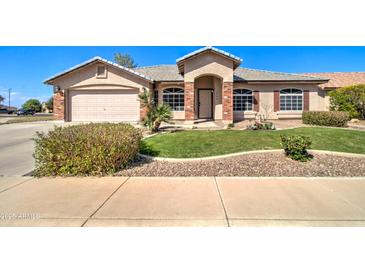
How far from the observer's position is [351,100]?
A: 57.5 feet

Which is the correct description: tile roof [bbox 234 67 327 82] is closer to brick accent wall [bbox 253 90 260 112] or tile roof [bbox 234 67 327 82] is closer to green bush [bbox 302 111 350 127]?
brick accent wall [bbox 253 90 260 112]

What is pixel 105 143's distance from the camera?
20.9 feet

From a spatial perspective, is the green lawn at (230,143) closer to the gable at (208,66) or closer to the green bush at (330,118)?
the green bush at (330,118)

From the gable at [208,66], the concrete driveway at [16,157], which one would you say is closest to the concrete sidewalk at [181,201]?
the concrete driveway at [16,157]

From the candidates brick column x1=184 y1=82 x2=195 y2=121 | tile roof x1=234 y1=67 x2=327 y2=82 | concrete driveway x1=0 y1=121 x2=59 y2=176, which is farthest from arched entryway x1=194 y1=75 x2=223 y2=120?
concrete driveway x1=0 y1=121 x2=59 y2=176

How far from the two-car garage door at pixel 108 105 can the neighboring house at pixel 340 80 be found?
15409 millimetres

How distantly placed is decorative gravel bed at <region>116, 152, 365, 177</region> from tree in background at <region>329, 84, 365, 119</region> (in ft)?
40.1

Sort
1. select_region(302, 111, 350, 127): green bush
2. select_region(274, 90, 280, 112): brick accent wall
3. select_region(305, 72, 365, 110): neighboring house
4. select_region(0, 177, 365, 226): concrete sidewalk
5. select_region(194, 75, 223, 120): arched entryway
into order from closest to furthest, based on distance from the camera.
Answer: select_region(0, 177, 365, 226): concrete sidewalk < select_region(302, 111, 350, 127): green bush < select_region(194, 75, 223, 120): arched entryway < select_region(274, 90, 280, 112): brick accent wall < select_region(305, 72, 365, 110): neighboring house

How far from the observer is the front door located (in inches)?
769

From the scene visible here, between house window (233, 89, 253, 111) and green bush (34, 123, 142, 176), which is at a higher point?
house window (233, 89, 253, 111)

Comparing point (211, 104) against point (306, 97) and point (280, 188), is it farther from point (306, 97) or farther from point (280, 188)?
point (280, 188)

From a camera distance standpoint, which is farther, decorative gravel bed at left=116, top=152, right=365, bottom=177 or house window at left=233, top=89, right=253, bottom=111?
house window at left=233, top=89, right=253, bottom=111

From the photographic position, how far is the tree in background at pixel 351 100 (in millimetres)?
17141

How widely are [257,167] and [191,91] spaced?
983 centimetres
